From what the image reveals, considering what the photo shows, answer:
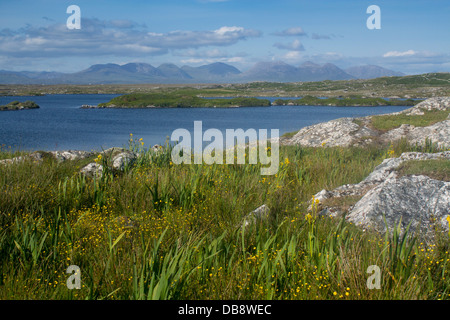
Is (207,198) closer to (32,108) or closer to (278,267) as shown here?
(278,267)

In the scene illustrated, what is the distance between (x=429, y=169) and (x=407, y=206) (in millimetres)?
1682

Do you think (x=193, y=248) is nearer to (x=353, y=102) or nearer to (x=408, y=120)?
(x=408, y=120)

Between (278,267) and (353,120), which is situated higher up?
(353,120)

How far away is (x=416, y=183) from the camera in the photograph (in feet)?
19.3

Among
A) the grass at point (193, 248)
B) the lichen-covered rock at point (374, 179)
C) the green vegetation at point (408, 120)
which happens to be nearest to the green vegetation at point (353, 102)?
the green vegetation at point (408, 120)

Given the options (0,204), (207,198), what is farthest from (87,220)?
(207,198)

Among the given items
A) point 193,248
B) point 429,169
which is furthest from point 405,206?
point 193,248

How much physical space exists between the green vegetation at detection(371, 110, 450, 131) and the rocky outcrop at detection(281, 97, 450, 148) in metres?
0.29

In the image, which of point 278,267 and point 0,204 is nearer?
point 278,267

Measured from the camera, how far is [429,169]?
6707mm

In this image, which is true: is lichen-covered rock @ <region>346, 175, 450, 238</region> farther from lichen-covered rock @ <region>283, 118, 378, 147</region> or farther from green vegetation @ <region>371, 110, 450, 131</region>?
green vegetation @ <region>371, 110, 450, 131</region>

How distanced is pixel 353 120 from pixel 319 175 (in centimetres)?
800

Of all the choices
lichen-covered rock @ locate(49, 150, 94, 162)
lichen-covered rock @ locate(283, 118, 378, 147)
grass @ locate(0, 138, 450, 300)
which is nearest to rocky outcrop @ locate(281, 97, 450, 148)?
lichen-covered rock @ locate(283, 118, 378, 147)

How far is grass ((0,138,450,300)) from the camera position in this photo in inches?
141
